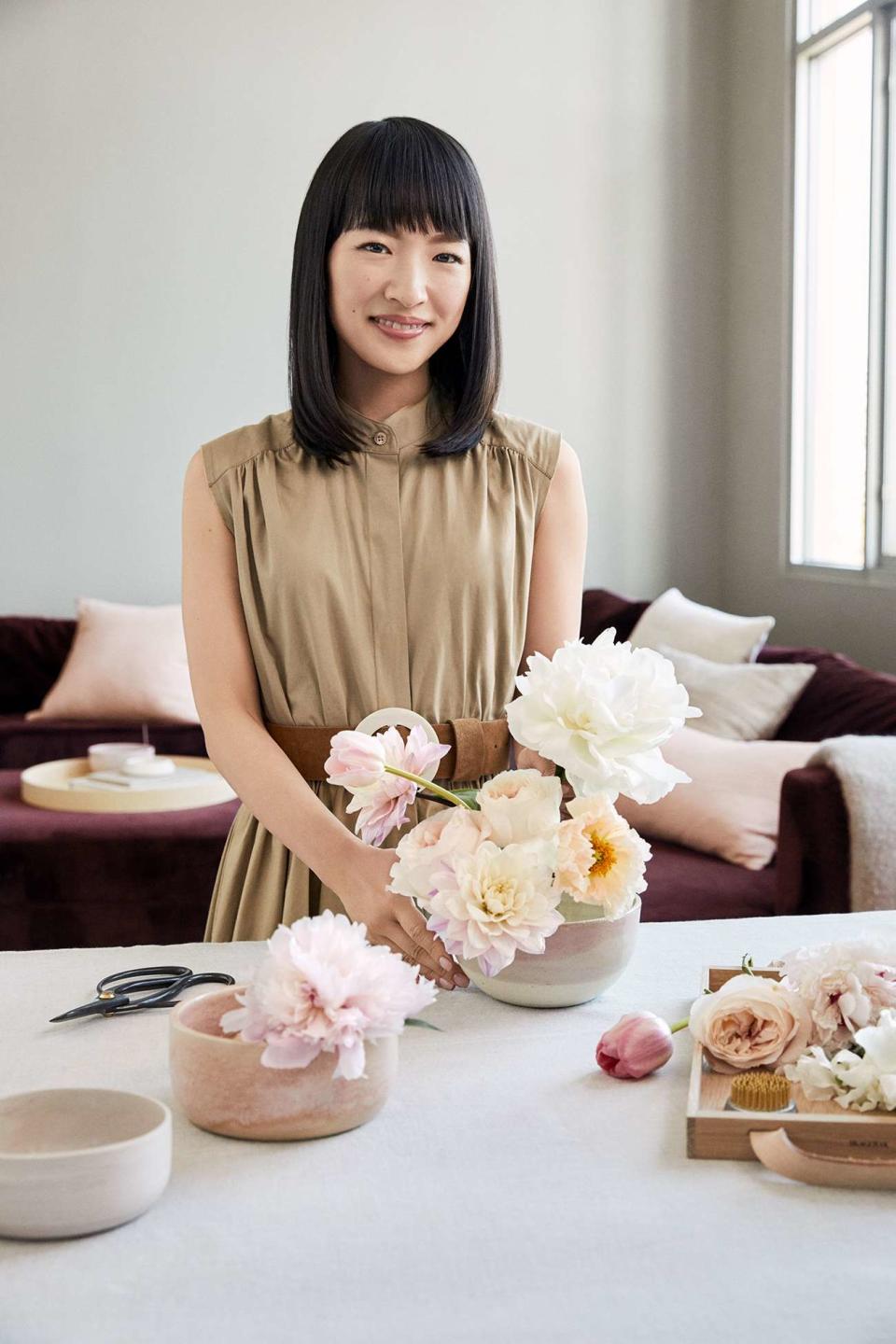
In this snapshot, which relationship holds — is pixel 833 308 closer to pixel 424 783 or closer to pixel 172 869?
pixel 172 869

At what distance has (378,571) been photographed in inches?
55.8

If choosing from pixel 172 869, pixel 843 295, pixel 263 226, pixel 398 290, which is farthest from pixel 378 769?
pixel 263 226

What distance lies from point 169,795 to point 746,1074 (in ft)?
8.52

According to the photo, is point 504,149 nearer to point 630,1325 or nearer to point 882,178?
point 882,178

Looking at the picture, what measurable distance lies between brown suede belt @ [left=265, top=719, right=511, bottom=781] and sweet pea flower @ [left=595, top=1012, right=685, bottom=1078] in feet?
1.45

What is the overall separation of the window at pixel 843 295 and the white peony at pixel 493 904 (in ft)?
11.0

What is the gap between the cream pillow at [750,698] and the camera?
136 inches

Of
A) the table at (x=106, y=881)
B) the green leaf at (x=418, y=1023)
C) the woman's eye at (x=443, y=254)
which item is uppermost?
the woman's eye at (x=443, y=254)

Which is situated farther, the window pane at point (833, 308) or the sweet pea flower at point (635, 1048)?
the window pane at point (833, 308)

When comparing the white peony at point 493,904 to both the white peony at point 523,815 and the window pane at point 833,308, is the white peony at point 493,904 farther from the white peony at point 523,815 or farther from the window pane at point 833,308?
the window pane at point 833,308

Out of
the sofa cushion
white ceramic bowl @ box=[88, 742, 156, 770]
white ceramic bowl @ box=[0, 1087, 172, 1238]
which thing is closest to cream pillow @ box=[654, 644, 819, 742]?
the sofa cushion

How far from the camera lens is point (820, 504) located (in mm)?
4625

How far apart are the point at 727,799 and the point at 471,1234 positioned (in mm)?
2412

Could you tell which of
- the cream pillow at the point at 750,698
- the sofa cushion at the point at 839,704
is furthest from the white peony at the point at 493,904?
the cream pillow at the point at 750,698
